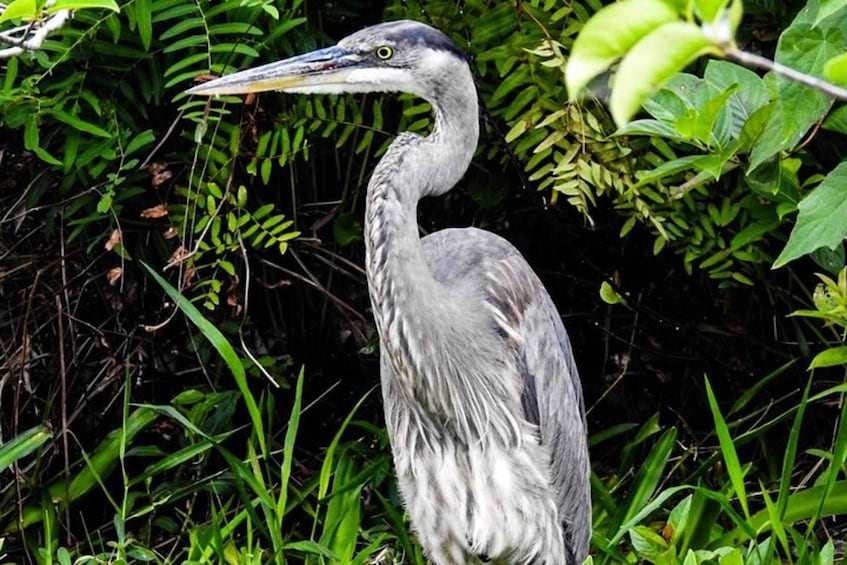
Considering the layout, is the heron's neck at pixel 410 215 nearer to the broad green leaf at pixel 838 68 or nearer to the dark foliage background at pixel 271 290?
the dark foliage background at pixel 271 290

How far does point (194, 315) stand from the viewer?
3.13 m

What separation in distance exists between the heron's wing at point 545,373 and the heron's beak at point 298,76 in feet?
1.99

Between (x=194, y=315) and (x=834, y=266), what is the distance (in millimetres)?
1462

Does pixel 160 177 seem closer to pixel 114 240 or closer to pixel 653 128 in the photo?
pixel 114 240

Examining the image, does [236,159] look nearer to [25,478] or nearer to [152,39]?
[152,39]

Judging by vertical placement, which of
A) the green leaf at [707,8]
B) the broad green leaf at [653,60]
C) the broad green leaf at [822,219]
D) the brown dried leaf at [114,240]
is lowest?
the brown dried leaf at [114,240]

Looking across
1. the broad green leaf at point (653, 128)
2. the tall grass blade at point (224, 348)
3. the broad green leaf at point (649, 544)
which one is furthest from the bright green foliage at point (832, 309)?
the tall grass blade at point (224, 348)

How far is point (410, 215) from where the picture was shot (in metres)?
2.68

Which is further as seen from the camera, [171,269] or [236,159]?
[171,269]

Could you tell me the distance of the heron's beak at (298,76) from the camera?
270cm

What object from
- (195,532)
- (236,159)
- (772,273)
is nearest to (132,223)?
(236,159)

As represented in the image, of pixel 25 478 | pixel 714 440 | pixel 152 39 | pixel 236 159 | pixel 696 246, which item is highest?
pixel 152 39

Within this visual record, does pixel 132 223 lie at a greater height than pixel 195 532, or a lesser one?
greater

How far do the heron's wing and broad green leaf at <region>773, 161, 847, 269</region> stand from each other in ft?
3.01
